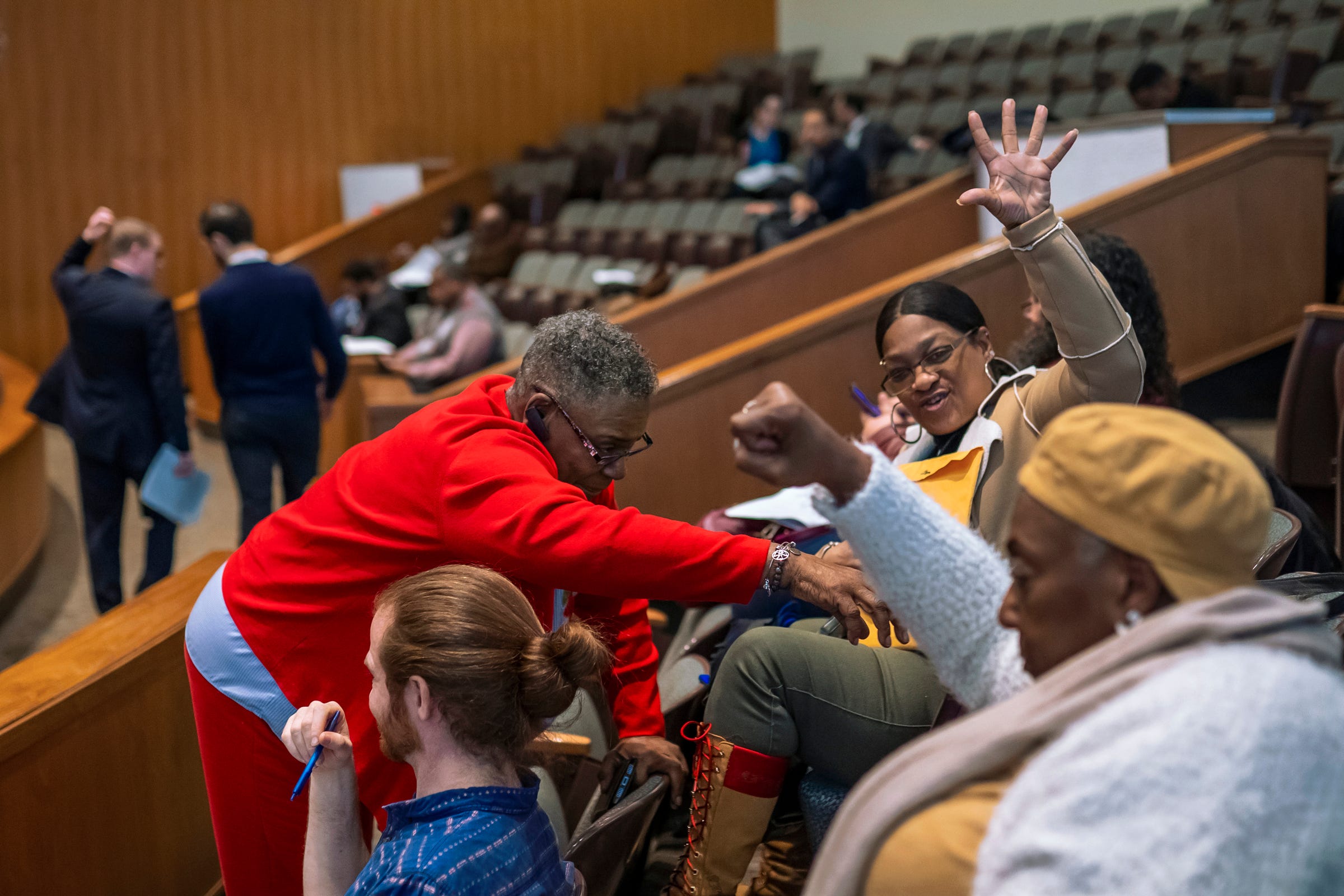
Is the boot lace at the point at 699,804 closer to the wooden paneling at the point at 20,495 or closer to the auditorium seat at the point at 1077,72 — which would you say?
the wooden paneling at the point at 20,495

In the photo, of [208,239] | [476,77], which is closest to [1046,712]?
[208,239]

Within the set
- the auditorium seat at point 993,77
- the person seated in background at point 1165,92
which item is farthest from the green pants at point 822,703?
the auditorium seat at point 993,77

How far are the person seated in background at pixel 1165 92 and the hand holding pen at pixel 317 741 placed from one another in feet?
15.2

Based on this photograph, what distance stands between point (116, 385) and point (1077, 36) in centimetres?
674

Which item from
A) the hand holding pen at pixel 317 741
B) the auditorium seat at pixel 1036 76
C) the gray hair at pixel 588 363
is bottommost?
the hand holding pen at pixel 317 741

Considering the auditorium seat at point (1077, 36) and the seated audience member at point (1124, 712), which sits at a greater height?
the auditorium seat at point (1077, 36)

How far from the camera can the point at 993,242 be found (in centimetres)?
335

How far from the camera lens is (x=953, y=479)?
5.90ft

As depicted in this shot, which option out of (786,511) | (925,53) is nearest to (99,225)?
(786,511)

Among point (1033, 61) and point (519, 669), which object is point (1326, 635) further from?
point (1033, 61)

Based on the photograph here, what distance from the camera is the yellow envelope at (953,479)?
174 cm

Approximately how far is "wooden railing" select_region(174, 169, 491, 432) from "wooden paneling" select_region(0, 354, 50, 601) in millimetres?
2001

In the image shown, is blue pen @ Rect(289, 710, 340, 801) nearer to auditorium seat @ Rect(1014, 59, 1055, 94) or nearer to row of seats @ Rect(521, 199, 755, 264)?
row of seats @ Rect(521, 199, 755, 264)

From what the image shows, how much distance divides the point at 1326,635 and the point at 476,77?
9.66 metres
